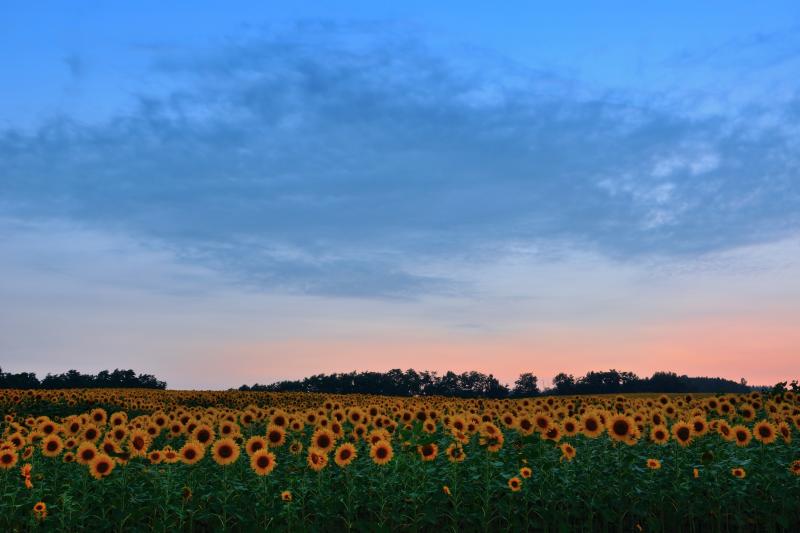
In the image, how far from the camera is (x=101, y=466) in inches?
534

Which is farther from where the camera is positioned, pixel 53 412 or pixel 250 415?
pixel 53 412

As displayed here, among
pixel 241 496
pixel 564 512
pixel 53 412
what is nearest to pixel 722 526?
pixel 564 512

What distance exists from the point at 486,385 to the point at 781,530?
2916 inches

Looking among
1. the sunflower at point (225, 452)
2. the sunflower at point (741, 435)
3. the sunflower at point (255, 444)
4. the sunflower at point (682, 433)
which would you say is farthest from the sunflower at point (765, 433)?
the sunflower at point (225, 452)

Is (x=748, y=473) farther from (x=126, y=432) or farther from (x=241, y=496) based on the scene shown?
(x=126, y=432)

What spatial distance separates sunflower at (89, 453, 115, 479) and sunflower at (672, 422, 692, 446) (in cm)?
1123

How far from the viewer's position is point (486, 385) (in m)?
87.8

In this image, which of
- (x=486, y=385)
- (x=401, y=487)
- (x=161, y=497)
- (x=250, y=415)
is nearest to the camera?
(x=161, y=497)

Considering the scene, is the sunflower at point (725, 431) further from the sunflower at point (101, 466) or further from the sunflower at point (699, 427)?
the sunflower at point (101, 466)

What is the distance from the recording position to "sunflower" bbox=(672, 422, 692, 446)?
15094 millimetres

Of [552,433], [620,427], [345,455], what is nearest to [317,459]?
[345,455]

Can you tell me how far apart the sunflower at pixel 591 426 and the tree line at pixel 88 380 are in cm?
6434

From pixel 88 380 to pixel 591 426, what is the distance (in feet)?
240

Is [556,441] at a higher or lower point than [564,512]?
higher
